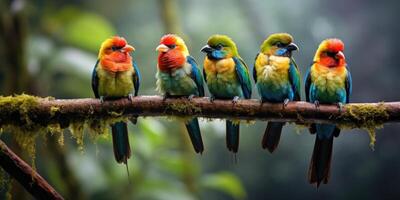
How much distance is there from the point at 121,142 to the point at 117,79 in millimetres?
406

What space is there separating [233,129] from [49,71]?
101 inches

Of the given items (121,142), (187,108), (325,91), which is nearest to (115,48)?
(121,142)

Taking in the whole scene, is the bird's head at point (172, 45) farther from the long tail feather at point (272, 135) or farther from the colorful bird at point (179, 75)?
the long tail feather at point (272, 135)

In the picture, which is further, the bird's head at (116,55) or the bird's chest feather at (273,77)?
the bird's head at (116,55)

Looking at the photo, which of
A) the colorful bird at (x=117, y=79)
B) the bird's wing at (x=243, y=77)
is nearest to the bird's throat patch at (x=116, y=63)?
the colorful bird at (x=117, y=79)

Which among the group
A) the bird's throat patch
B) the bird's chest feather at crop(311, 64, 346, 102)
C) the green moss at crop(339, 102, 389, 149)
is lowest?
the green moss at crop(339, 102, 389, 149)

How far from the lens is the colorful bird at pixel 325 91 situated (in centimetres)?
327

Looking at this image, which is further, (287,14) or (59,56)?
(287,14)

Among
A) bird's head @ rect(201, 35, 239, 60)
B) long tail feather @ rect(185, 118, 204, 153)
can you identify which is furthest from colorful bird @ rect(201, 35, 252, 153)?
long tail feather @ rect(185, 118, 204, 153)

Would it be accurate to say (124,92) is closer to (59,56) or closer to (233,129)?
(233,129)

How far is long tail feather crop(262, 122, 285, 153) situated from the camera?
10.8ft

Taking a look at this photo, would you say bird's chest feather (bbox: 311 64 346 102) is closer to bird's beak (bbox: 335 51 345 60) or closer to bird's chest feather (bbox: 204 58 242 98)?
bird's beak (bbox: 335 51 345 60)

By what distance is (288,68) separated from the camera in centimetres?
338

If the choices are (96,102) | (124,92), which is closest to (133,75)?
(124,92)
